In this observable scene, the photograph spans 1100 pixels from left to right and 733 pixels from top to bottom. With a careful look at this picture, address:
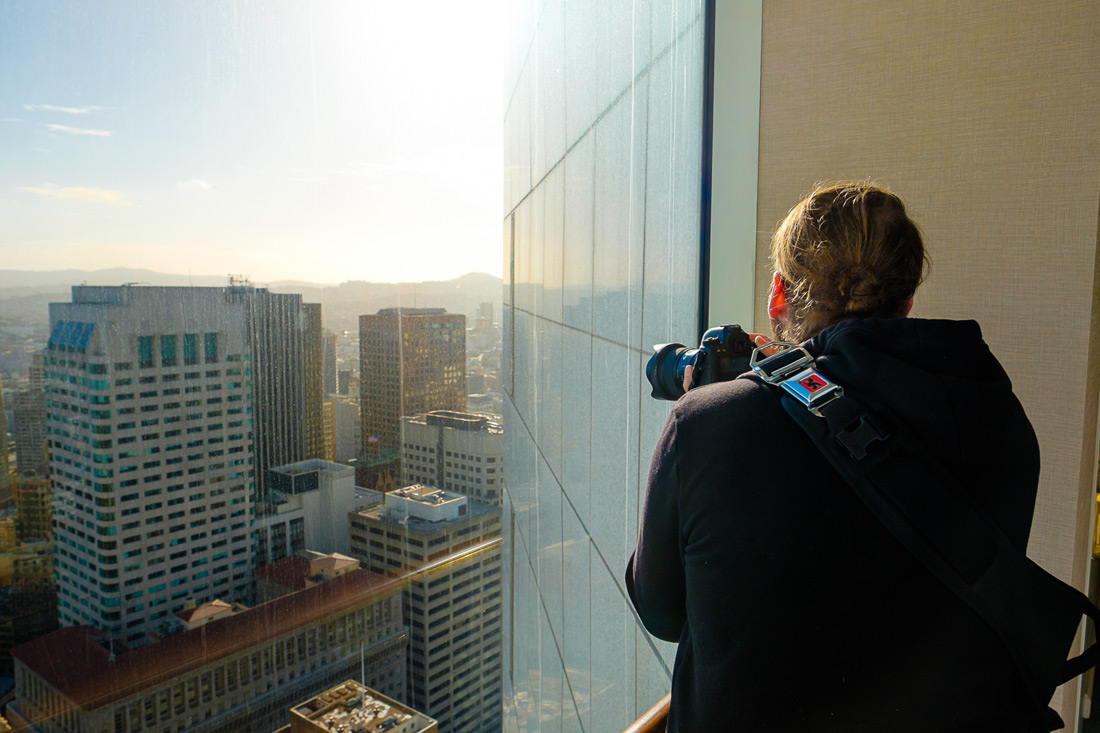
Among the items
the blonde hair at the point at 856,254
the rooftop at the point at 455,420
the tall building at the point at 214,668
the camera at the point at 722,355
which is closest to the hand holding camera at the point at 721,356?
the camera at the point at 722,355

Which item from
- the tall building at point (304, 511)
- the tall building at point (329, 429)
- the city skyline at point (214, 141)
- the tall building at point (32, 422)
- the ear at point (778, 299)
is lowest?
the tall building at point (304, 511)

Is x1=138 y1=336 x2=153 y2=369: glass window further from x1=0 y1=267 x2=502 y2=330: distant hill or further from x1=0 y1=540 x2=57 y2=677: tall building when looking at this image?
x1=0 y1=540 x2=57 y2=677: tall building

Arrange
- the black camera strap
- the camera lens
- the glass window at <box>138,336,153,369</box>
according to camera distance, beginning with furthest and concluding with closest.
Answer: the camera lens < the glass window at <box>138,336,153,369</box> < the black camera strap

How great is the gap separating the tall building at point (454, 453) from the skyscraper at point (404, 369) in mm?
46

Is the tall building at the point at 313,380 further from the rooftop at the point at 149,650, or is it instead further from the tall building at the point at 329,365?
the rooftop at the point at 149,650

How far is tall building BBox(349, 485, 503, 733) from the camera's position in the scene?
1576 millimetres

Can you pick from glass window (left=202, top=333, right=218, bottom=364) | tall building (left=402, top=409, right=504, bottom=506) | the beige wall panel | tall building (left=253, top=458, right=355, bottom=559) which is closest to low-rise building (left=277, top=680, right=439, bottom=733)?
tall building (left=253, top=458, right=355, bottom=559)

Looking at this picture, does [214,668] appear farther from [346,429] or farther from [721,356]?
[721,356]

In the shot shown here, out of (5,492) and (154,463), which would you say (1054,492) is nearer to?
(154,463)

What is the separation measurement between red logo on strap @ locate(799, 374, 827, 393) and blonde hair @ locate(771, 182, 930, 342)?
17cm

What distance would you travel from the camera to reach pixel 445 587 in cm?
221

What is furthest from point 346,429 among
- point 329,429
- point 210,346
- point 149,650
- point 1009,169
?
point 1009,169

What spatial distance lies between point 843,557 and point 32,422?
850 millimetres

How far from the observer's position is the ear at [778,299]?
35.0 inches
